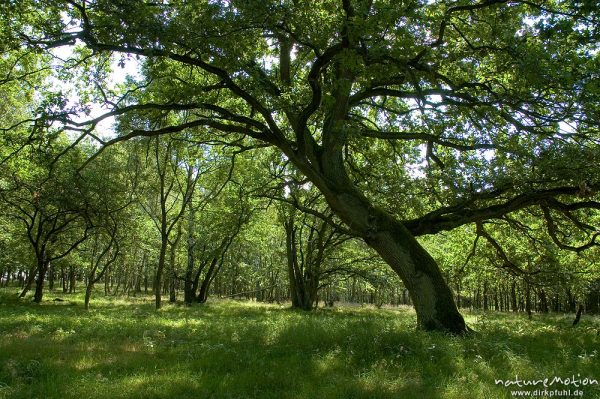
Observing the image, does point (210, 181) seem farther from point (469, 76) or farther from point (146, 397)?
point (146, 397)

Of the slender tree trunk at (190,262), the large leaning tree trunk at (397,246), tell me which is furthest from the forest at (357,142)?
the slender tree trunk at (190,262)

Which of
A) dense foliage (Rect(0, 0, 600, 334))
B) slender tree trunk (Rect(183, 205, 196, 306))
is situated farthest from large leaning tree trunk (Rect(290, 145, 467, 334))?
slender tree trunk (Rect(183, 205, 196, 306))

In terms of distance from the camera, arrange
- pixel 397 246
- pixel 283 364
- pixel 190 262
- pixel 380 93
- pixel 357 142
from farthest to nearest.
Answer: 1. pixel 190 262
2. pixel 357 142
3. pixel 380 93
4. pixel 397 246
5. pixel 283 364

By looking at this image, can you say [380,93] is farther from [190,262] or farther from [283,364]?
[190,262]

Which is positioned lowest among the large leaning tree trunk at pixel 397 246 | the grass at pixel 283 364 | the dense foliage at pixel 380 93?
the grass at pixel 283 364

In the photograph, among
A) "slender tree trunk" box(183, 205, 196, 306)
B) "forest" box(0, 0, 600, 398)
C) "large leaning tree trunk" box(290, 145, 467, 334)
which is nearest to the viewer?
"forest" box(0, 0, 600, 398)

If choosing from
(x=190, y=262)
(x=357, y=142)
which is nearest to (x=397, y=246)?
(x=357, y=142)

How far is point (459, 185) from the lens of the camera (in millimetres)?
11836

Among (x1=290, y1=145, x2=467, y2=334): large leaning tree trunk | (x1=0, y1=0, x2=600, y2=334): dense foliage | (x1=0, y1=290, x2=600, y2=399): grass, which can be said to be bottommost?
(x1=0, y1=290, x2=600, y2=399): grass

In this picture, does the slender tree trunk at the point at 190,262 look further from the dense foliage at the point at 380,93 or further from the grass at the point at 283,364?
the grass at the point at 283,364

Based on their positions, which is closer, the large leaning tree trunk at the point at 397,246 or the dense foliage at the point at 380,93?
the dense foliage at the point at 380,93

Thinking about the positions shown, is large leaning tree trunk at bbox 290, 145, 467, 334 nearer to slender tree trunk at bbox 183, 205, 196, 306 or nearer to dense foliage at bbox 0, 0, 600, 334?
dense foliage at bbox 0, 0, 600, 334

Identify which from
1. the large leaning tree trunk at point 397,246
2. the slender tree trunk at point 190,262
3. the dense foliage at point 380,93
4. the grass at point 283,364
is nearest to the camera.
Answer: the grass at point 283,364

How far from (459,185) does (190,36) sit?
823 cm
